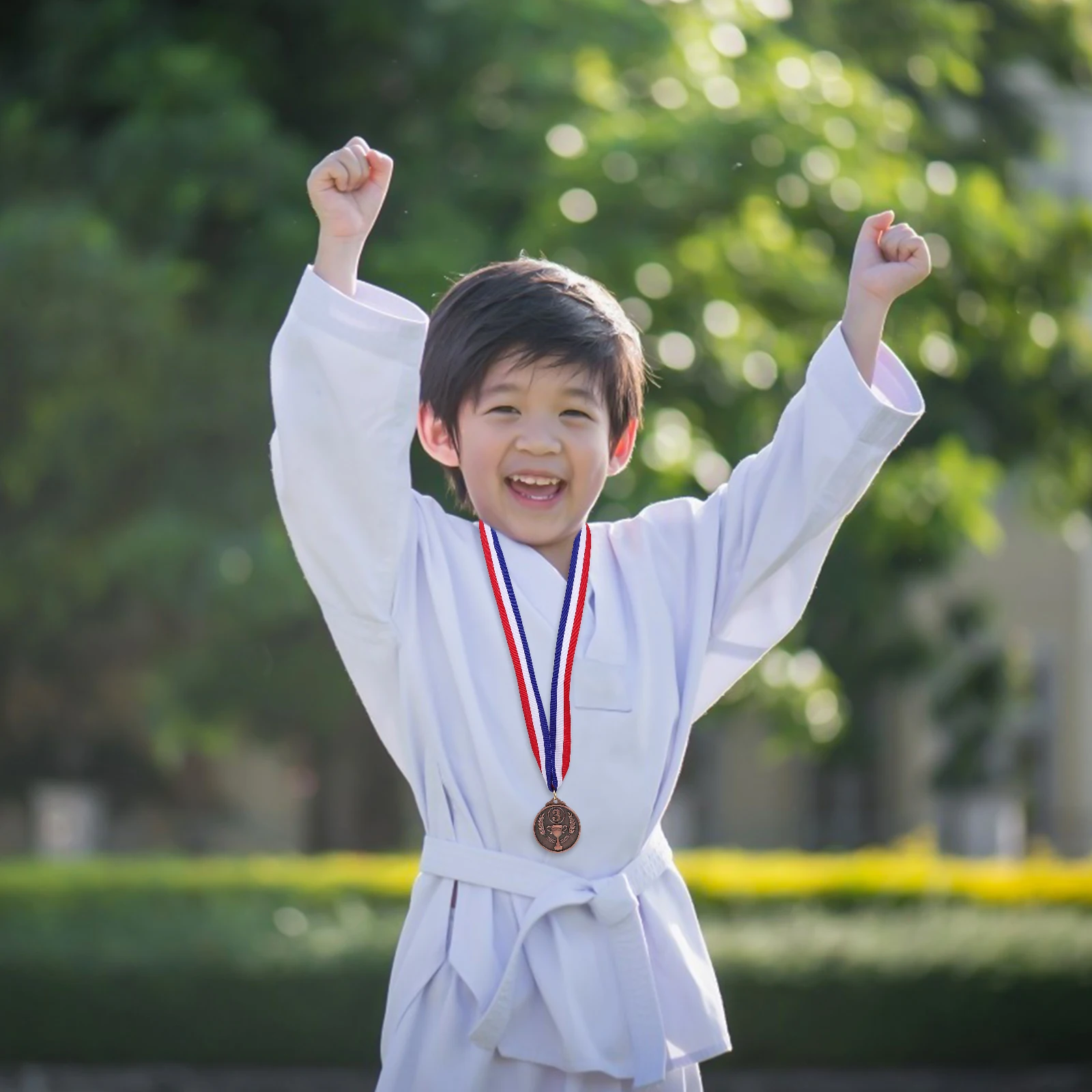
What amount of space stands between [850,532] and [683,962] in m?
7.36

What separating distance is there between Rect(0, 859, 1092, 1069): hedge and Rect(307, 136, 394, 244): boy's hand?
6445 mm

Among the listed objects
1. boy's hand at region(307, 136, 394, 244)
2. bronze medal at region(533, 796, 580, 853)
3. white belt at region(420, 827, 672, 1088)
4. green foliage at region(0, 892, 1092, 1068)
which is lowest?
green foliage at region(0, 892, 1092, 1068)

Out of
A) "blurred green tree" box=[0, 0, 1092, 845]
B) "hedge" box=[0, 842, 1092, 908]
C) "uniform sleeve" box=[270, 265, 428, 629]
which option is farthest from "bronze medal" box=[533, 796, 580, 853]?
"hedge" box=[0, 842, 1092, 908]

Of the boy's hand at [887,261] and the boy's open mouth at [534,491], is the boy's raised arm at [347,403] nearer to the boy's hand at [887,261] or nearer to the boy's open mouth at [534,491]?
the boy's open mouth at [534,491]

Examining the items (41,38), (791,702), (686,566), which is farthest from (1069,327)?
(686,566)

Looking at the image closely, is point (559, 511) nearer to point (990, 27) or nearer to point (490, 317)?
point (490, 317)

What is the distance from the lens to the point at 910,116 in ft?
31.9

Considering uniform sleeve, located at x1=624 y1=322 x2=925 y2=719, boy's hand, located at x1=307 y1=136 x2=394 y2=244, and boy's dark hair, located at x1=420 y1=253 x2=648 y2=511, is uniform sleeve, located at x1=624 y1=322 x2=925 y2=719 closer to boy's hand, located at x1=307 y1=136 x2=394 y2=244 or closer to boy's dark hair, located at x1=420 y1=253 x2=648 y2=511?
boy's dark hair, located at x1=420 y1=253 x2=648 y2=511

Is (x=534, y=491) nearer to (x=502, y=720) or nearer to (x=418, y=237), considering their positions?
(x=502, y=720)

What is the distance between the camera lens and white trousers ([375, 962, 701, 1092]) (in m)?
2.62

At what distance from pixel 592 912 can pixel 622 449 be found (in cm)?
68

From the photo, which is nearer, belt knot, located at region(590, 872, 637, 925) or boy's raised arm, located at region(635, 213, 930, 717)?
belt knot, located at region(590, 872, 637, 925)

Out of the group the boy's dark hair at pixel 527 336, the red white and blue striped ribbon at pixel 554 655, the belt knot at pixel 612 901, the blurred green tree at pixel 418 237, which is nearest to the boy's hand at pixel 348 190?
the boy's dark hair at pixel 527 336

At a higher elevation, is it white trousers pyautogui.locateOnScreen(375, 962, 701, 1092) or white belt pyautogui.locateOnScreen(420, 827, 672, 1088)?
white belt pyautogui.locateOnScreen(420, 827, 672, 1088)
